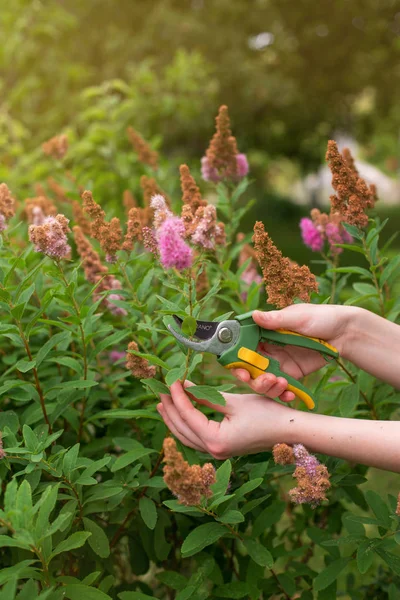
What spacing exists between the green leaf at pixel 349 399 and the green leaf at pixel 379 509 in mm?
218

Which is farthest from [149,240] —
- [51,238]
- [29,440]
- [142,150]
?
[142,150]

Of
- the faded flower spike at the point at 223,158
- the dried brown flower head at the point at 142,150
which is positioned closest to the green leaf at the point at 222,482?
the faded flower spike at the point at 223,158

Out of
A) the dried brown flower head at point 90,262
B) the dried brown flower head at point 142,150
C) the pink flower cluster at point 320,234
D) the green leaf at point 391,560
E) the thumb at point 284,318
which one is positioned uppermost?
the dried brown flower head at point 142,150

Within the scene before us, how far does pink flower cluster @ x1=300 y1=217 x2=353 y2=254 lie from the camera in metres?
2.30

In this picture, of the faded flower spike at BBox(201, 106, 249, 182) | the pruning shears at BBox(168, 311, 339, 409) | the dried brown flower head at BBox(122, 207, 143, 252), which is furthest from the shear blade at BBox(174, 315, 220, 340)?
the faded flower spike at BBox(201, 106, 249, 182)

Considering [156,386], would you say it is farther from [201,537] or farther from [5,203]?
[5,203]

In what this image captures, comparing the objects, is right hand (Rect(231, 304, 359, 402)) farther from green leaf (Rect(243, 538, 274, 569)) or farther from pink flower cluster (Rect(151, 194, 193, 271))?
green leaf (Rect(243, 538, 274, 569))

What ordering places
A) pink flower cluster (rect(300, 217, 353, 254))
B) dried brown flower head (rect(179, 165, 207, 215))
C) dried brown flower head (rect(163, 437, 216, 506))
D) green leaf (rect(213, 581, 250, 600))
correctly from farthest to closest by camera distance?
1. pink flower cluster (rect(300, 217, 353, 254))
2. dried brown flower head (rect(179, 165, 207, 215))
3. green leaf (rect(213, 581, 250, 600))
4. dried brown flower head (rect(163, 437, 216, 506))

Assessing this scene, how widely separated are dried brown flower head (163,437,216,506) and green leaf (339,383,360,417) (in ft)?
1.96

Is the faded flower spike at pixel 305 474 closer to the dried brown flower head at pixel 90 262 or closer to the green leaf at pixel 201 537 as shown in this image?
the green leaf at pixel 201 537

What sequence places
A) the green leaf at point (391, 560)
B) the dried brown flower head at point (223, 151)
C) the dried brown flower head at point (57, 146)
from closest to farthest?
1. the green leaf at point (391, 560)
2. the dried brown flower head at point (223, 151)
3. the dried brown flower head at point (57, 146)

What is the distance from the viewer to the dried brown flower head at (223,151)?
2408 millimetres

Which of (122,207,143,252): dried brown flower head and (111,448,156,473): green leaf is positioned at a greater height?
(122,207,143,252): dried brown flower head

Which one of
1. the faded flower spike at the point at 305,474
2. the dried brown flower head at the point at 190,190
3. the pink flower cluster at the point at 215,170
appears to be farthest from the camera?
the pink flower cluster at the point at 215,170
